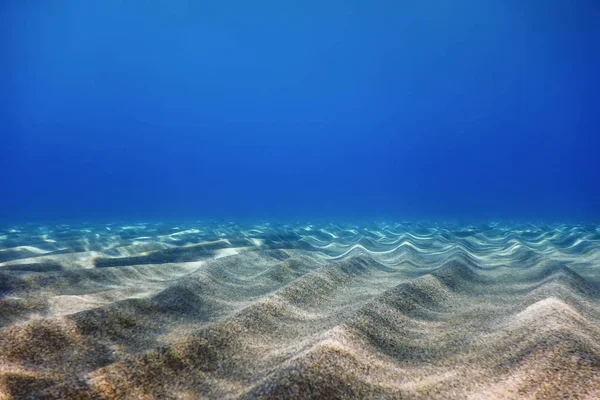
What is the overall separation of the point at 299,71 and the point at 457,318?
92.8 metres

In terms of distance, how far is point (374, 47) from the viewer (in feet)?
222

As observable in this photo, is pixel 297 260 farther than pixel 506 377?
Yes

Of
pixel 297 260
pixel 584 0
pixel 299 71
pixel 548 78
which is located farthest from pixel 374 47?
pixel 297 260

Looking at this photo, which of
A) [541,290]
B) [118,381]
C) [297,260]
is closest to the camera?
[118,381]

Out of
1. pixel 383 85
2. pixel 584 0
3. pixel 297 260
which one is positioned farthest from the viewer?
pixel 383 85

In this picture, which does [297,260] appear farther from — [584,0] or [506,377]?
[584,0]

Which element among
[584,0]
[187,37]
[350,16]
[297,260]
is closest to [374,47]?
[350,16]

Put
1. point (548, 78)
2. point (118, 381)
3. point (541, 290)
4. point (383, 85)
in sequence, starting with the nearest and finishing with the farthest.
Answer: point (118, 381) < point (541, 290) < point (548, 78) < point (383, 85)

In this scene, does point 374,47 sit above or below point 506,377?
above

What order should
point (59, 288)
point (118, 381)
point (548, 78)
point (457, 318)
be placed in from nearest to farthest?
point (118, 381)
point (457, 318)
point (59, 288)
point (548, 78)

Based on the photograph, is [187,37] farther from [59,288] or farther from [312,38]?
[59,288]

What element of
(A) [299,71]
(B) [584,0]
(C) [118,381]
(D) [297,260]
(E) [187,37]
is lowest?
(D) [297,260]

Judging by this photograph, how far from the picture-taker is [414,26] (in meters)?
58.4

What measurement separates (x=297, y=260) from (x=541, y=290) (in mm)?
2458
